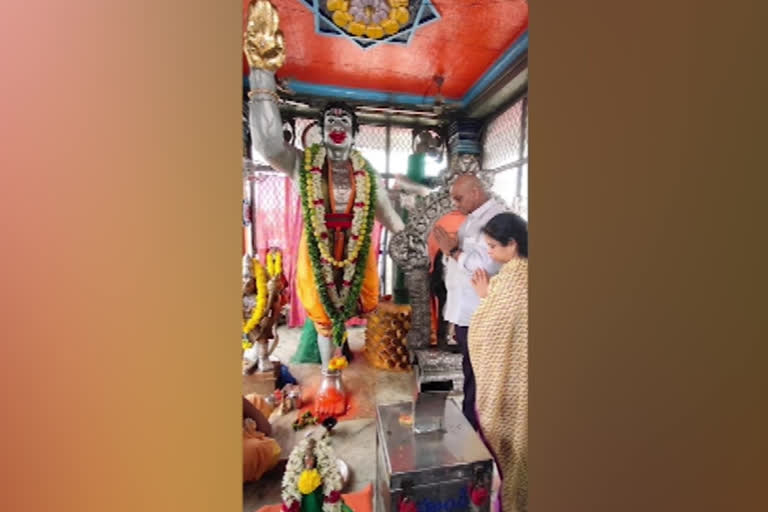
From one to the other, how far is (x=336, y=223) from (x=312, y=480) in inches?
38.9

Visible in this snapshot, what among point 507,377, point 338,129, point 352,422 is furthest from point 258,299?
point 507,377

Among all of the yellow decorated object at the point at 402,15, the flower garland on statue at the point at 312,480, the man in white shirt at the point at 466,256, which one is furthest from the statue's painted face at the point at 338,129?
the flower garland on statue at the point at 312,480

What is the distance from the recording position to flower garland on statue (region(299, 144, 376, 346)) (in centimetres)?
149

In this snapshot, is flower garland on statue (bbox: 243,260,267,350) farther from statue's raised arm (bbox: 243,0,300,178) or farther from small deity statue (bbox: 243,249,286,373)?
statue's raised arm (bbox: 243,0,300,178)

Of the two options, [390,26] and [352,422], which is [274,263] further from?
[390,26]

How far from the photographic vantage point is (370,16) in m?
1.34

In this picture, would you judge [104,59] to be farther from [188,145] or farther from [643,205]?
[643,205]

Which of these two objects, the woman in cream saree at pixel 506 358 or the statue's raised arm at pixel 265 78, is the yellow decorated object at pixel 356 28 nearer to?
the statue's raised arm at pixel 265 78

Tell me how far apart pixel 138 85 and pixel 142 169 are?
4.4 inches

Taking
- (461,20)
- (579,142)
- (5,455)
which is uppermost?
(461,20)

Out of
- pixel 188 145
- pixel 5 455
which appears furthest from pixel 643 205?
pixel 5 455

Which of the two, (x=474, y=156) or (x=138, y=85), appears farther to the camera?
(x=474, y=156)

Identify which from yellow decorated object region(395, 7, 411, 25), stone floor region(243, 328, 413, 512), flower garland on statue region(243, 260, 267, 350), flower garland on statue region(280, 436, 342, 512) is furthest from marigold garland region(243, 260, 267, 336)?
yellow decorated object region(395, 7, 411, 25)

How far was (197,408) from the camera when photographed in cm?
50
